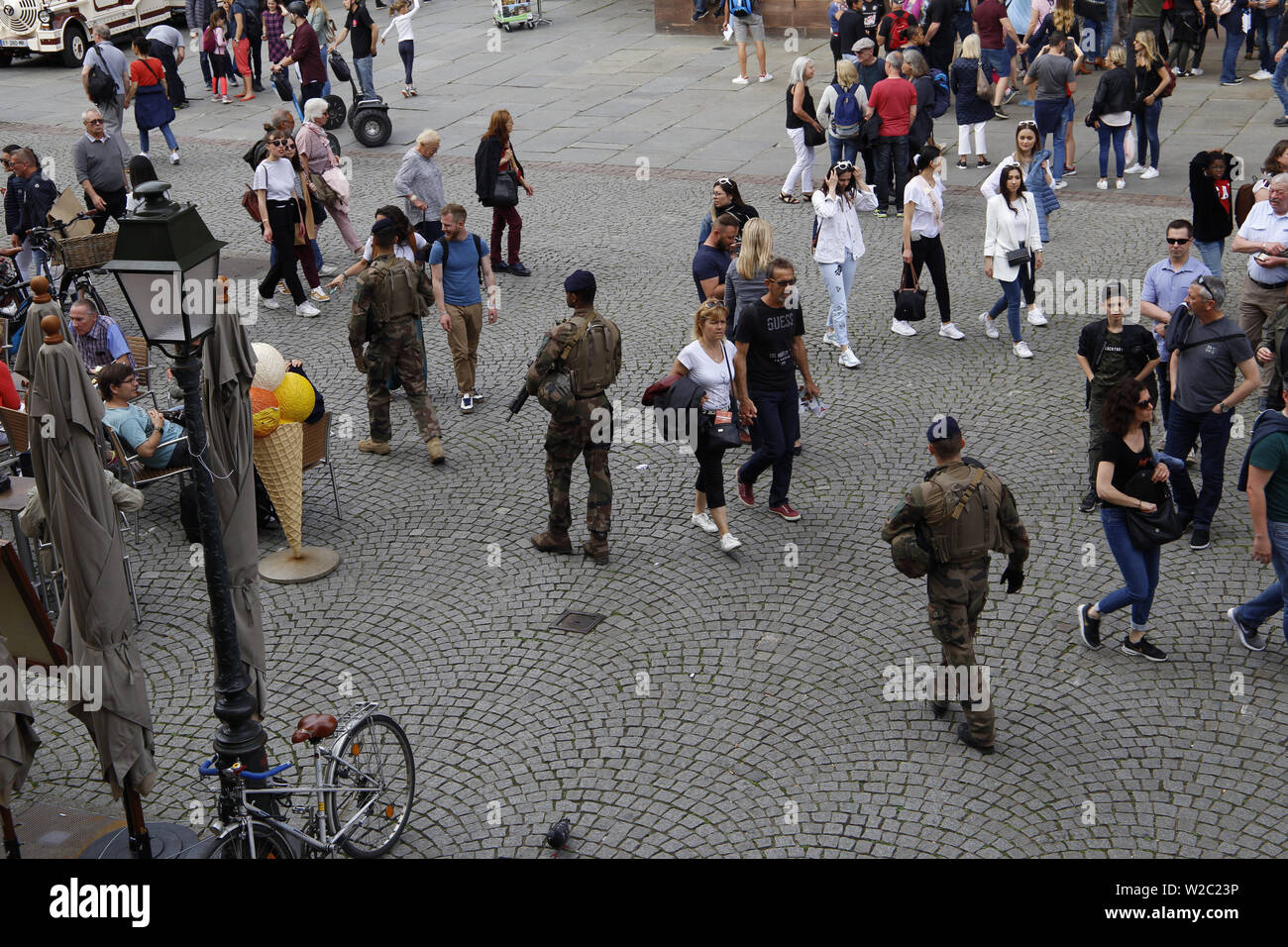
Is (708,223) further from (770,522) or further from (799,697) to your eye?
(799,697)

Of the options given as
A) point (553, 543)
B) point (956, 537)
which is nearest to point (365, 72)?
Result: point (553, 543)

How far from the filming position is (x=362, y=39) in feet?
70.5

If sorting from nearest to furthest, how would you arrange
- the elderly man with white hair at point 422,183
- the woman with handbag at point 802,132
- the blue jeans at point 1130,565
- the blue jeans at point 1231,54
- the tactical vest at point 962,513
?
the tactical vest at point 962,513 < the blue jeans at point 1130,565 < the elderly man with white hair at point 422,183 < the woman with handbag at point 802,132 < the blue jeans at point 1231,54

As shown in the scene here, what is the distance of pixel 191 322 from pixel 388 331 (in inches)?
196

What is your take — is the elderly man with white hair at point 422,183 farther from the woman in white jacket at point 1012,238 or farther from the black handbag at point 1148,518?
the black handbag at point 1148,518

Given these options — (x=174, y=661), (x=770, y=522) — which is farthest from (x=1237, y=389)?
(x=174, y=661)

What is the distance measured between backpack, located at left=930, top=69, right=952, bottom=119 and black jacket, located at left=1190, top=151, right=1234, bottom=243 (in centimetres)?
547

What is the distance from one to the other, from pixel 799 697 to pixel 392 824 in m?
2.43

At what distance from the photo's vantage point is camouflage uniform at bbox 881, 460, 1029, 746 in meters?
7.27

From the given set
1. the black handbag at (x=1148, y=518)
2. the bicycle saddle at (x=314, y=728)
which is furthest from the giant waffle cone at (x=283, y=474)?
the black handbag at (x=1148, y=518)

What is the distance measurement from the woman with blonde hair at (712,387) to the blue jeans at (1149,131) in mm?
10165

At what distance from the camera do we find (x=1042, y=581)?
9.05 metres

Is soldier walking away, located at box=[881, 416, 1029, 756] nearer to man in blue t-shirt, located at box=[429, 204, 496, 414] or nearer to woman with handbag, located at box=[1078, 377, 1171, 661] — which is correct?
woman with handbag, located at box=[1078, 377, 1171, 661]

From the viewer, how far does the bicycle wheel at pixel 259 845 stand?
6012mm
